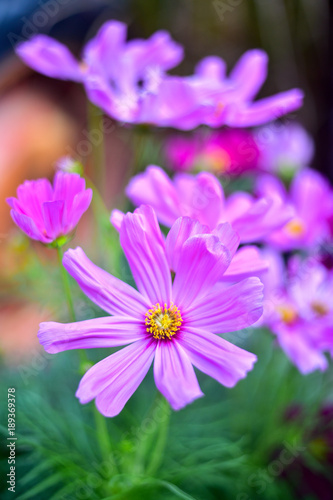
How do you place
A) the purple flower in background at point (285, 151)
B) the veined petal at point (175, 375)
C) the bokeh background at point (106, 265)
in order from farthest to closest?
the purple flower in background at point (285, 151), the bokeh background at point (106, 265), the veined petal at point (175, 375)

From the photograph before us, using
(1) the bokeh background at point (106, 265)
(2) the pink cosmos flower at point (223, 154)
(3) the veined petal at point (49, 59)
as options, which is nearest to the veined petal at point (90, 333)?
(1) the bokeh background at point (106, 265)

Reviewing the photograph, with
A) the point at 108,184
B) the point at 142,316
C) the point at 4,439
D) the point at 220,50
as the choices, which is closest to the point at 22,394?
the point at 4,439

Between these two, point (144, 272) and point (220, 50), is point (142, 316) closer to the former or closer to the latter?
point (144, 272)

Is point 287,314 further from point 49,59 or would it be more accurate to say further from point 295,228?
point 49,59

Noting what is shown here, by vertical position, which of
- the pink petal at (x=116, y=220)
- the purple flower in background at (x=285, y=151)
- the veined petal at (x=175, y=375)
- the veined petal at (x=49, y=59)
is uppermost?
the veined petal at (x=49, y=59)

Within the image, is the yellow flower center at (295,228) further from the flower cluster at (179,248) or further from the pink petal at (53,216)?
the pink petal at (53,216)

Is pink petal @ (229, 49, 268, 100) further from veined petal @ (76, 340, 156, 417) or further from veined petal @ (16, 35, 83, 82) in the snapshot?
veined petal @ (76, 340, 156, 417)
